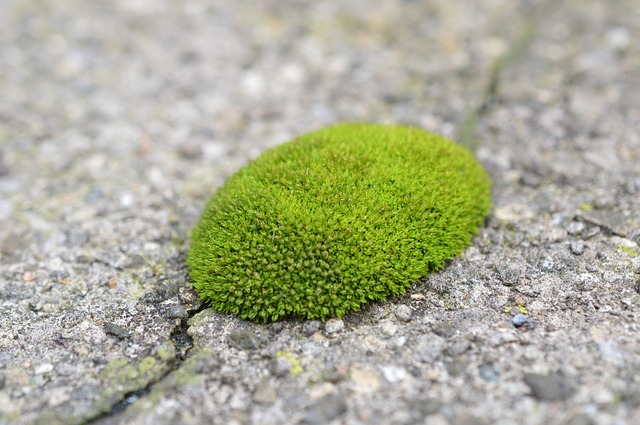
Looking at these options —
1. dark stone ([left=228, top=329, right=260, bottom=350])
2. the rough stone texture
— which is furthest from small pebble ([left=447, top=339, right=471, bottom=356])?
dark stone ([left=228, top=329, right=260, bottom=350])

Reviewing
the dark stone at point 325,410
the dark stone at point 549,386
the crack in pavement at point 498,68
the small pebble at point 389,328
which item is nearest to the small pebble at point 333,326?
the small pebble at point 389,328

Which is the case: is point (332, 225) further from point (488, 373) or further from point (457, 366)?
point (488, 373)

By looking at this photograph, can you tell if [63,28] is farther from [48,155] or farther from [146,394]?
[146,394]

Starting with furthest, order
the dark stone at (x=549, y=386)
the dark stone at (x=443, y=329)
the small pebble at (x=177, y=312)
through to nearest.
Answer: the small pebble at (x=177, y=312) < the dark stone at (x=443, y=329) < the dark stone at (x=549, y=386)

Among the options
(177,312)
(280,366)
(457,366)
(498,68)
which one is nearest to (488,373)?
(457,366)

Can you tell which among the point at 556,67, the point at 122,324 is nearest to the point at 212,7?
the point at 556,67

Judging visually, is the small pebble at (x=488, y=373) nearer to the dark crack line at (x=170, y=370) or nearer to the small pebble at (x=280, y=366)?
the small pebble at (x=280, y=366)

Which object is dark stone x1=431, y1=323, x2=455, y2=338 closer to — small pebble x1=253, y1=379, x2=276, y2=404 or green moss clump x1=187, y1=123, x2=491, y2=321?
green moss clump x1=187, y1=123, x2=491, y2=321
